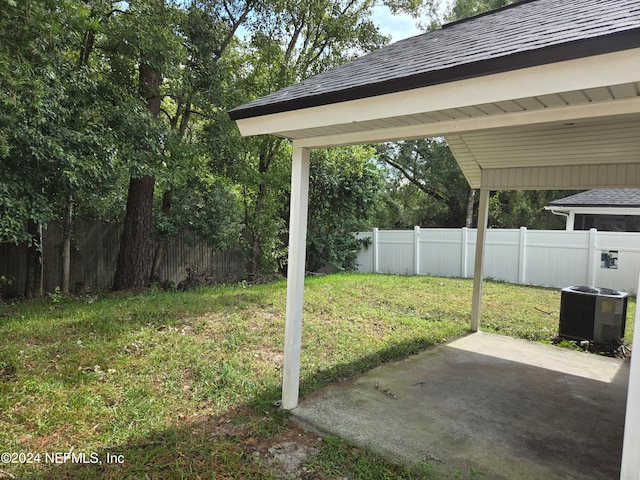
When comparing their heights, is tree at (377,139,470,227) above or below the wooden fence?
above

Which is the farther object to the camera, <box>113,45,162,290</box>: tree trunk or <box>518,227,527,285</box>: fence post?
<box>518,227,527,285</box>: fence post

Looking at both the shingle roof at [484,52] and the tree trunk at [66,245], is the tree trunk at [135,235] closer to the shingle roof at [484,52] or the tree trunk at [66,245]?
the tree trunk at [66,245]

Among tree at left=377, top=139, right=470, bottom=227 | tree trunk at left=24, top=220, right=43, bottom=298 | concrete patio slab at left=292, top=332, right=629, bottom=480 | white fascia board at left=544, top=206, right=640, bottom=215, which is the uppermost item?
tree at left=377, top=139, right=470, bottom=227

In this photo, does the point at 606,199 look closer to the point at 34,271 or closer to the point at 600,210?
the point at 600,210

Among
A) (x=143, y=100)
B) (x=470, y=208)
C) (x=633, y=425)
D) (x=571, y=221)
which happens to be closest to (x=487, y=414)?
(x=633, y=425)

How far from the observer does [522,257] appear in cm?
1078

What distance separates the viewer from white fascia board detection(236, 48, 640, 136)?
176cm

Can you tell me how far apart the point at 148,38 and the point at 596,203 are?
1230 centimetres

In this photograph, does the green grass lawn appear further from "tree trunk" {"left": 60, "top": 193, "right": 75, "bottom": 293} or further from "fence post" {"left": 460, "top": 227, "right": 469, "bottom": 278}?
"fence post" {"left": 460, "top": 227, "right": 469, "bottom": 278}

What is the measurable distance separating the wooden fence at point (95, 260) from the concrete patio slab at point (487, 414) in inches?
253

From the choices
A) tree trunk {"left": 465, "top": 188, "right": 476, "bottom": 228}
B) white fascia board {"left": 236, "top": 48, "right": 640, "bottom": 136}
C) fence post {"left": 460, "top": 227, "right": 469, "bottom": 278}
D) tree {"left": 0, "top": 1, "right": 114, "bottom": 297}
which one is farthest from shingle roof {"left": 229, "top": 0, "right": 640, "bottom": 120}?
tree trunk {"left": 465, "top": 188, "right": 476, "bottom": 228}

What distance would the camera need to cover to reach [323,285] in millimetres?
9414

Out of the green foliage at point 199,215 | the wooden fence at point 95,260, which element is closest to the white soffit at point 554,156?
the green foliage at point 199,215

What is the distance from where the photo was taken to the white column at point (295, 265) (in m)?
3.36
